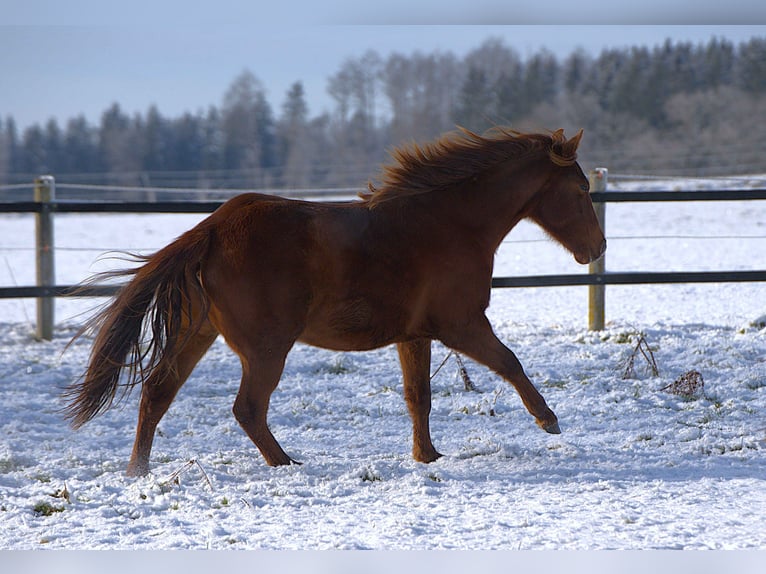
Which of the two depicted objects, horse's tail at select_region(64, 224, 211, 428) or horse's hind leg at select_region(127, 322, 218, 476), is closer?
horse's tail at select_region(64, 224, 211, 428)

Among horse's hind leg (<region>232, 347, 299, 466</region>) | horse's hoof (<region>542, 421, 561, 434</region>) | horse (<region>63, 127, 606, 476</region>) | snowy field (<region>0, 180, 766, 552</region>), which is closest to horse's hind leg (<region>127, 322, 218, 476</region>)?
horse (<region>63, 127, 606, 476</region>)

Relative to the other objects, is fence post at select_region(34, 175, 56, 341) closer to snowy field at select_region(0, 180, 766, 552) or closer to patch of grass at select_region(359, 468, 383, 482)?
snowy field at select_region(0, 180, 766, 552)

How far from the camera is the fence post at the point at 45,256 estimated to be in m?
6.84

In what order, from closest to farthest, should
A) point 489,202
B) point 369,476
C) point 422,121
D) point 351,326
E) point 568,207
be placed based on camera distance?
point 369,476 < point 351,326 < point 489,202 < point 568,207 < point 422,121

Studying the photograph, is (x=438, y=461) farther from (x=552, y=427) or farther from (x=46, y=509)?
(x=46, y=509)

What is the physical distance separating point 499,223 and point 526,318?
387cm

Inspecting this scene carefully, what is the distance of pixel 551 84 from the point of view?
17.9 metres

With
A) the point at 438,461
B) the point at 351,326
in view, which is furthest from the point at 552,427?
the point at 351,326

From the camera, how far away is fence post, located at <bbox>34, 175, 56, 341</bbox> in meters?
6.84

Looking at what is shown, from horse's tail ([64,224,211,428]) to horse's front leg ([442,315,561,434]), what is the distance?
3.88ft

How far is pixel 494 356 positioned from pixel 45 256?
462 centimetres

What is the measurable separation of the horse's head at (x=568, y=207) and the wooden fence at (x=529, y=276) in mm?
2411

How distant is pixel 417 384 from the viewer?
399 centimetres

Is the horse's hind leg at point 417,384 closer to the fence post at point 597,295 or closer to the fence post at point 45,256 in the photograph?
the fence post at point 597,295
